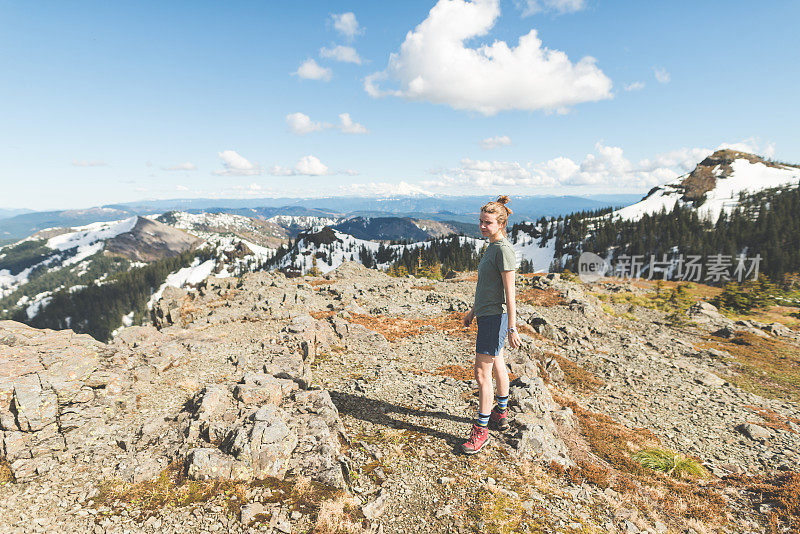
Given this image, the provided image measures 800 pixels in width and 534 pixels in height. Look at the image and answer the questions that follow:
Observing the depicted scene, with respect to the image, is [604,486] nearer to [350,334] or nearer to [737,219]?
[350,334]

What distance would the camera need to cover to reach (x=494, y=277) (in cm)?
688

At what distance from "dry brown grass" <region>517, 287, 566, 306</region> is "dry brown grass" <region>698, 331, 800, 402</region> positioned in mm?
11685

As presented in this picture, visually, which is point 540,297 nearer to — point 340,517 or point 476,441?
point 476,441

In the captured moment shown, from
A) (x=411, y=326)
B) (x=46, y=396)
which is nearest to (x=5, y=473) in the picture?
(x=46, y=396)

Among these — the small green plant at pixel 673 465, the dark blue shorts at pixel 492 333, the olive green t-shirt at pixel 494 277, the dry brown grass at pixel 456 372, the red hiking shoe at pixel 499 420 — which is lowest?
the dry brown grass at pixel 456 372

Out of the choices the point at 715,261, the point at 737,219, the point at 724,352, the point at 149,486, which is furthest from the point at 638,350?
the point at 737,219

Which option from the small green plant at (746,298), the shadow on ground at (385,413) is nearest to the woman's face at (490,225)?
the shadow on ground at (385,413)

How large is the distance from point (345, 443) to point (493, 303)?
16.3ft

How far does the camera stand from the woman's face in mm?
6801

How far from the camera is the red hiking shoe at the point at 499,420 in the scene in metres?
8.24

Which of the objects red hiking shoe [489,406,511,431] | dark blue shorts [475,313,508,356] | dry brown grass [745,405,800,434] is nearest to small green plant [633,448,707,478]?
red hiking shoe [489,406,511,431]

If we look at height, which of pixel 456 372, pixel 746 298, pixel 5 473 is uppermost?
pixel 5 473

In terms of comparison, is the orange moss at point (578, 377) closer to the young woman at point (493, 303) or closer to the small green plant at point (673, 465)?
the small green plant at point (673, 465)

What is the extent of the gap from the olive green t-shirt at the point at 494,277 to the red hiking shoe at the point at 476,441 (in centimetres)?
279
